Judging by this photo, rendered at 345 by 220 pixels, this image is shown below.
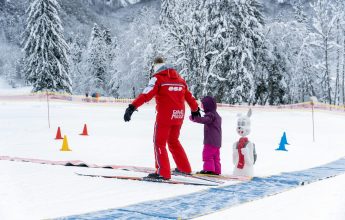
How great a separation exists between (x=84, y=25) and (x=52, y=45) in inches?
6100

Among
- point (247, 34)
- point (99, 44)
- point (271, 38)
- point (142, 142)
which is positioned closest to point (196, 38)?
point (247, 34)

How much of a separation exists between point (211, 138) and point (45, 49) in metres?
41.8

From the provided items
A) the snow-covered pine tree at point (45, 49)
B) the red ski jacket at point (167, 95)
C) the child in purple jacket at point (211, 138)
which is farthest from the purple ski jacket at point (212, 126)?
the snow-covered pine tree at point (45, 49)

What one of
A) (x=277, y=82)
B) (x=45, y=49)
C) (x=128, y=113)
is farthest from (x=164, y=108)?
(x=277, y=82)

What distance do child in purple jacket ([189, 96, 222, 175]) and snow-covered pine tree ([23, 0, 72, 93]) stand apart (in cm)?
4104

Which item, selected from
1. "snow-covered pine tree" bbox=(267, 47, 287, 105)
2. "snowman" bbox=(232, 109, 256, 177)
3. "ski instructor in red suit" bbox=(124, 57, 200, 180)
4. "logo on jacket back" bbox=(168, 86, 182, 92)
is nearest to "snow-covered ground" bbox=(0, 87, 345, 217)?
"ski instructor in red suit" bbox=(124, 57, 200, 180)

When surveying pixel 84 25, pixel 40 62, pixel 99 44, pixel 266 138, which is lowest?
pixel 266 138

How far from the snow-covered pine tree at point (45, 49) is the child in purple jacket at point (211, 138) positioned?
41.0 metres

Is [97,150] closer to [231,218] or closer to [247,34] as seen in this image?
[231,218]

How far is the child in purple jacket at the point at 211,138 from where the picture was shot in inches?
350

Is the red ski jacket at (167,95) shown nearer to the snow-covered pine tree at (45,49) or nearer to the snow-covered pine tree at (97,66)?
the snow-covered pine tree at (45,49)

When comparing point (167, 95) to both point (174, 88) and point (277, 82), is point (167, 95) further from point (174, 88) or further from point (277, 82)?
point (277, 82)

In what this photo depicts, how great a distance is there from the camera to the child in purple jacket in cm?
888

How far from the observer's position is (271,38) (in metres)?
51.3
